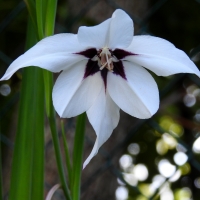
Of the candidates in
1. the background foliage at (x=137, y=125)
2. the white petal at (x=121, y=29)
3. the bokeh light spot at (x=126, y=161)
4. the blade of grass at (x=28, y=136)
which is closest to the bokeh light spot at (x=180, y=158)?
the background foliage at (x=137, y=125)

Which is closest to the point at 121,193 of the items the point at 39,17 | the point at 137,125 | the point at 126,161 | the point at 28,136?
the point at 126,161

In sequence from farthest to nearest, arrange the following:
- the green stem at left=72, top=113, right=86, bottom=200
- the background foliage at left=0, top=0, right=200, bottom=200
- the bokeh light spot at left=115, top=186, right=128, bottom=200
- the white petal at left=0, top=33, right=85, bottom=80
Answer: the bokeh light spot at left=115, top=186, right=128, bottom=200 < the background foliage at left=0, top=0, right=200, bottom=200 < the green stem at left=72, top=113, right=86, bottom=200 < the white petal at left=0, top=33, right=85, bottom=80

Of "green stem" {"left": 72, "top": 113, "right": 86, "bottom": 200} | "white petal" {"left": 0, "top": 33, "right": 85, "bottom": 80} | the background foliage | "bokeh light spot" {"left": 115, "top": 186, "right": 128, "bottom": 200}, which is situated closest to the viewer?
"white petal" {"left": 0, "top": 33, "right": 85, "bottom": 80}

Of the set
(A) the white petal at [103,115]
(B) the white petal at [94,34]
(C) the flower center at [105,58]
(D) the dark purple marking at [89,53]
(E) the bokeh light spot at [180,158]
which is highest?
(B) the white petal at [94,34]

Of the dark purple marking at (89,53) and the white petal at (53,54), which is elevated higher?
the white petal at (53,54)

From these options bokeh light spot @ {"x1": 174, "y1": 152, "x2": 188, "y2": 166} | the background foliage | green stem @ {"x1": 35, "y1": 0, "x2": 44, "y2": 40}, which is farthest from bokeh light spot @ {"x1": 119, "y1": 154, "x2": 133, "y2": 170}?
green stem @ {"x1": 35, "y1": 0, "x2": 44, "y2": 40}

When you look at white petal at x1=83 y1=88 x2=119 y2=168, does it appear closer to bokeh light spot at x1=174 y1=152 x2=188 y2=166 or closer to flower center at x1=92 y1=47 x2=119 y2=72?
flower center at x1=92 y1=47 x2=119 y2=72

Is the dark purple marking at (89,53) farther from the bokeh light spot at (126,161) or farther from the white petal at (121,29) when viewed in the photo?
the bokeh light spot at (126,161)
